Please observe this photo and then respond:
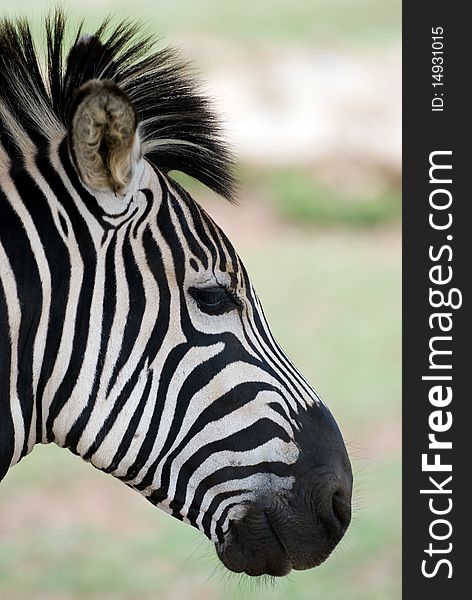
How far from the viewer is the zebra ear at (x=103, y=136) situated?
274 cm

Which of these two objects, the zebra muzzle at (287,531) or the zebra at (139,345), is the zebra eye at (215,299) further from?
the zebra muzzle at (287,531)

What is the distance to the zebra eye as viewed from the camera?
3041 millimetres

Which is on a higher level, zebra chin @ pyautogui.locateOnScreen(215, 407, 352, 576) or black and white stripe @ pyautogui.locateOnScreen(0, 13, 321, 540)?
black and white stripe @ pyautogui.locateOnScreen(0, 13, 321, 540)

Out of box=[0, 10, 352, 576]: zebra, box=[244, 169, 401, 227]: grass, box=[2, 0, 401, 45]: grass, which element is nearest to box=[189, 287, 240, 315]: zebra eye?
box=[0, 10, 352, 576]: zebra

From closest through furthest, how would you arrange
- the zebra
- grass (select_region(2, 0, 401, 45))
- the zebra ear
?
1. the zebra ear
2. the zebra
3. grass (select_region(2, 0, 401, 45))

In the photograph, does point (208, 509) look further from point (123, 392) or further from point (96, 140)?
point (96, 140)

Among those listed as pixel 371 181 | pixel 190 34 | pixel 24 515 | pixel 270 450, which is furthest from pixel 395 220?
pixel 270 450

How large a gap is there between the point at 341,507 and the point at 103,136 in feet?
4.34

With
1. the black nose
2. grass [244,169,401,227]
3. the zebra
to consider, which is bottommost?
the black nose

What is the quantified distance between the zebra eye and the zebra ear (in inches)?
14.9

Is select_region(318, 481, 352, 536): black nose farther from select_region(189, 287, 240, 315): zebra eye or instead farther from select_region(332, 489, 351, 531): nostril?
select_region(189, 287, 240, 315): zebra eye

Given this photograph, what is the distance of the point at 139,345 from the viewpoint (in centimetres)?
297

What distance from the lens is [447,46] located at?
33.0 feet

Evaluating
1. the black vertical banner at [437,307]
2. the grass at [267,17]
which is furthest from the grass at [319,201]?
the black vertical banner at [437,307]
